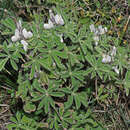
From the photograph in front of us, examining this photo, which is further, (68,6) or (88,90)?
(68,6)

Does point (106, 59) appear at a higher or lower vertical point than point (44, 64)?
lower

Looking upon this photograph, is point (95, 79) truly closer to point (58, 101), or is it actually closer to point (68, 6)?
point (58, 101)

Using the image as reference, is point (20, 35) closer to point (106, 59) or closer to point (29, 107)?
point (29, 107)

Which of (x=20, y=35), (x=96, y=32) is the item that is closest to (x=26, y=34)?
(x=20, y=35)

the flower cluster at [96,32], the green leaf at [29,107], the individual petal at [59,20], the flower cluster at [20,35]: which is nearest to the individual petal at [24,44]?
the flower cluster at [20,35]

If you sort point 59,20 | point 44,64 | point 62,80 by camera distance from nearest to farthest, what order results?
point 44,64
point 59,20
point 62,80

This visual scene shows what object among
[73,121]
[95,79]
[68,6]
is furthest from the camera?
[68,6]

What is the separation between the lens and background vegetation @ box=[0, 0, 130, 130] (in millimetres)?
1754

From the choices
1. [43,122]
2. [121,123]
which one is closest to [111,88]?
[121,123]

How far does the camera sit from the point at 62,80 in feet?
6.28

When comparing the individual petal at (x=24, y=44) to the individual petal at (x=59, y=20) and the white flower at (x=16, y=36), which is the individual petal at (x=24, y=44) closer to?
the white flower at (x=16, y=36)

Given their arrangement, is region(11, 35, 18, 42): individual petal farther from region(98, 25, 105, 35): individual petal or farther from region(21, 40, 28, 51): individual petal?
region(98, 25, 105, 35): individual petal

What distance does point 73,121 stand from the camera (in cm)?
186

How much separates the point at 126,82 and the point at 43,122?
2.41 feet
